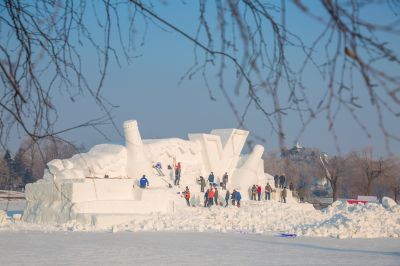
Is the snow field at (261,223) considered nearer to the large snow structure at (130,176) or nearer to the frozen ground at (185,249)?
the large snow structure at (130,176)

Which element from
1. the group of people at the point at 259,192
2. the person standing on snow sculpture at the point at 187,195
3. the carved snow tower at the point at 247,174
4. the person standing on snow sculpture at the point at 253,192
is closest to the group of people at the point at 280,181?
the group of people at the point at 259,192

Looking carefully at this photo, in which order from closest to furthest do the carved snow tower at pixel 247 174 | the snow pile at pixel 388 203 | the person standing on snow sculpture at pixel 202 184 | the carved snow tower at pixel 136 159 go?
the snow pile at pixel 388 203 < the carved snow tower at pixel 136 159 < the person standing on snow sculpture at pixel 202 184 < the carved snow tower at pixel 247 174

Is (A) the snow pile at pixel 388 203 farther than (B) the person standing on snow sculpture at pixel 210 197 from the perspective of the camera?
No

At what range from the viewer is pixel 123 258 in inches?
398

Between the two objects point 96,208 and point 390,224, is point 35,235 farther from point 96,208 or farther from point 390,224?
point 390,224

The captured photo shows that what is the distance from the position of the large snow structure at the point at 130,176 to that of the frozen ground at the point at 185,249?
1866 mm

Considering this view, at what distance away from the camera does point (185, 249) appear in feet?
38.4

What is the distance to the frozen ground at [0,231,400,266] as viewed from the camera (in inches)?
391

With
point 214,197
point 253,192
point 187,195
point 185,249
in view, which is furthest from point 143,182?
point 185,249

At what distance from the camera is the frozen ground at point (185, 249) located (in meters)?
9.93

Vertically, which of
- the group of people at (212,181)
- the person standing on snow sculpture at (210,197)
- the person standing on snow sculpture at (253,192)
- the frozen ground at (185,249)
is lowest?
the frozen ground at (185,249)

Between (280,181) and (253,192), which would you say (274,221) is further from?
(280,181)

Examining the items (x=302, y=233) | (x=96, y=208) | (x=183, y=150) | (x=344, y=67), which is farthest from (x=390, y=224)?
(x=344, y=67)

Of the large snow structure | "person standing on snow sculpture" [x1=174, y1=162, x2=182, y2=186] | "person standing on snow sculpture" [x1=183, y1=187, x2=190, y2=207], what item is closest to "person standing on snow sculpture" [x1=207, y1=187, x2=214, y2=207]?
"person standing on snow sculpture" [x1=183, y1=187, x2=190, y2=207]
